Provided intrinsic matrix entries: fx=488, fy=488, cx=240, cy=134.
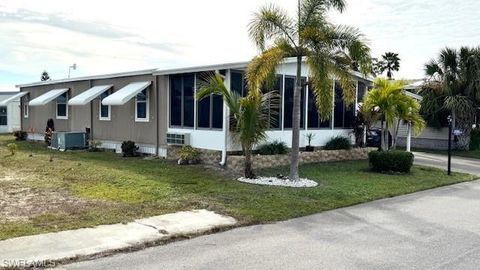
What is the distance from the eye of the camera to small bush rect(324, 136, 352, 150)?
17.5 metres

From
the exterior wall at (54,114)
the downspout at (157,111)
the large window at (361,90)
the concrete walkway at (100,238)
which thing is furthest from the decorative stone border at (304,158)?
the exterior wall at (54,114)

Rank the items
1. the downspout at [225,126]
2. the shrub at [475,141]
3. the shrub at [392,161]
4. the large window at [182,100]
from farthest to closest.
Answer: the shrub at [475,141] → the large window at [182,100] → the shrub at [392,161] → the downspout at [225,126]

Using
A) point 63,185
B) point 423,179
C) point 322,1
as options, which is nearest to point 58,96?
point 63,185

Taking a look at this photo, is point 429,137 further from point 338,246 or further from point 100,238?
point 100,238

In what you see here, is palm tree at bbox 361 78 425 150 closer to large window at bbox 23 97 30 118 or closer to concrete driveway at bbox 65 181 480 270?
concrete driveway at bbox 65 181 480 270

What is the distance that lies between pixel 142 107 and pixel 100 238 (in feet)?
38.6

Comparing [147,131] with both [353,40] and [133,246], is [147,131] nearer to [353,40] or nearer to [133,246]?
[353,40]

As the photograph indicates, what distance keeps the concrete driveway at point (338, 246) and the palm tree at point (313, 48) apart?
3.53 m

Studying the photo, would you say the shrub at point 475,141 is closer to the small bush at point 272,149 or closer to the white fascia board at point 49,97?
the small bush at point 272,149

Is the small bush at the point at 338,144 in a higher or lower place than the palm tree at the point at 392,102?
lower

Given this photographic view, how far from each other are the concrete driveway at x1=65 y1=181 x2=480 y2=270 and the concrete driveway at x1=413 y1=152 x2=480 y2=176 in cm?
866

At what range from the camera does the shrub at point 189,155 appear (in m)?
15.1

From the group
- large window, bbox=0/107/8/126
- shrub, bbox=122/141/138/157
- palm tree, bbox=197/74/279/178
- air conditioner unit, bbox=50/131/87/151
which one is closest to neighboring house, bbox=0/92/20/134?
large window, bbox=0/107/8/126

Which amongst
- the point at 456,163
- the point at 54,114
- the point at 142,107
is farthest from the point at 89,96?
the point at 456,163
